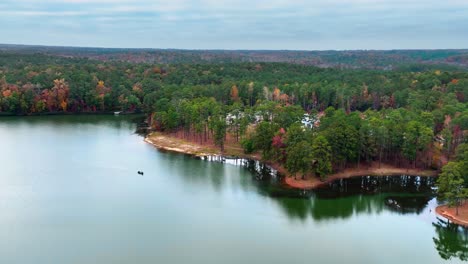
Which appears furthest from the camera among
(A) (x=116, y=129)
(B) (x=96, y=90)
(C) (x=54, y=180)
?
(B) (x=96, y=90)

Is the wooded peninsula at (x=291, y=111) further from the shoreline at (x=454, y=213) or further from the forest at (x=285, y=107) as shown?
the shoreline at (x=454, y=213)

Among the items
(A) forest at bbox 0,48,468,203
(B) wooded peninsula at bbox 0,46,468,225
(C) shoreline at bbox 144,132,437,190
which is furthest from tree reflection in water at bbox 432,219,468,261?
(C) shoreline at bbox 144,132,437,190

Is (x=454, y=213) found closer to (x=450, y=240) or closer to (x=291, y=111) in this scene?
(x=450, y=240)

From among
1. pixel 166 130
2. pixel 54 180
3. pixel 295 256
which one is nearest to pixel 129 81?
pixel 166 130

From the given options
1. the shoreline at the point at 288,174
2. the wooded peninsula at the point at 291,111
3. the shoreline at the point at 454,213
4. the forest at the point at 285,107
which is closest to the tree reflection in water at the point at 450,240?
the shoreline at the point at 454,213

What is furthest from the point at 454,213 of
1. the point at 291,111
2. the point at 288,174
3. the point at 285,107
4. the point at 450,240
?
the point at 285,107

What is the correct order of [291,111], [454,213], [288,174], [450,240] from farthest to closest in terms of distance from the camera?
[291,111]
[288,174]
[454,213]
[450,240]

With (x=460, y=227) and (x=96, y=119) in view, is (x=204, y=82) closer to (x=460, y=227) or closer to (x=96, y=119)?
(x=96, y=119)
